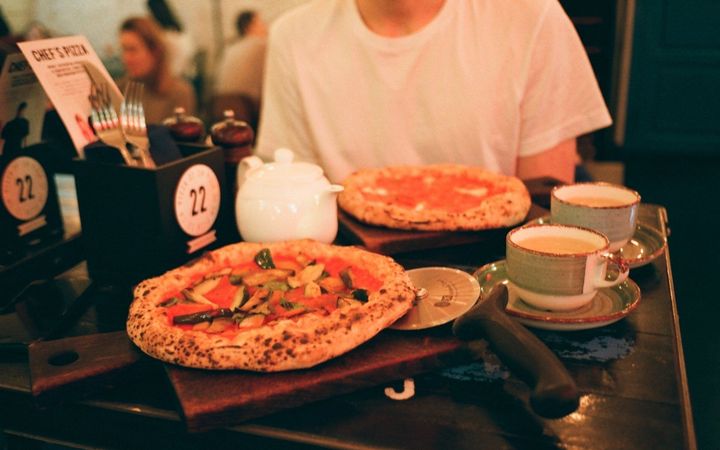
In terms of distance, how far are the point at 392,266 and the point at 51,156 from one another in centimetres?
88

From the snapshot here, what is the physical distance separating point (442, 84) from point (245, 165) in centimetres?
104

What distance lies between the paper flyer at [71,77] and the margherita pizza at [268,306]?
1.29 feet

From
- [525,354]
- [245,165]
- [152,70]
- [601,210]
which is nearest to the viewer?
[525,354]

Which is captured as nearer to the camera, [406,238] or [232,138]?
[406,238]

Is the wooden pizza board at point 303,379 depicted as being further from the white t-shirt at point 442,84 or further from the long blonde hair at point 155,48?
the long blonde hair at point 155,48

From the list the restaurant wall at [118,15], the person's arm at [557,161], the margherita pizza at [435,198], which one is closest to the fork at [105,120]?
the margherita pizza at [435,198]

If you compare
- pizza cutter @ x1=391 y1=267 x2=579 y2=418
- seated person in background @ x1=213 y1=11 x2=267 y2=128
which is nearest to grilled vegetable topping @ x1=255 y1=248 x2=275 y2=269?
pizza cutter @ x1=391 y1=267 x2=579 y2=418

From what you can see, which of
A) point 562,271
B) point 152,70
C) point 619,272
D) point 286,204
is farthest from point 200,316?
point 152,70

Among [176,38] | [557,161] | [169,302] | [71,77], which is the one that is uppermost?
[71,77]

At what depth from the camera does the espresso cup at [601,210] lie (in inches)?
48.4

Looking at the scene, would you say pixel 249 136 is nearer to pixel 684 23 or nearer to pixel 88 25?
pixel 88 25

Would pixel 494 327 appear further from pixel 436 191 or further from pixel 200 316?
pixel 436 191

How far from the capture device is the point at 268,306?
3.48 feet

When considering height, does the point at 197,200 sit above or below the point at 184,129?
below
